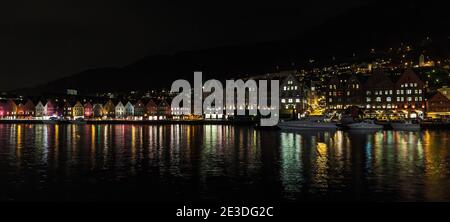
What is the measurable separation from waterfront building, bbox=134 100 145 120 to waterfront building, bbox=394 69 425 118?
2833 inches

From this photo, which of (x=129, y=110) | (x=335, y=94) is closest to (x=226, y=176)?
(x=335, y=94)

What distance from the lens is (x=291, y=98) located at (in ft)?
383

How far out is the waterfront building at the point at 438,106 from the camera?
99438mm

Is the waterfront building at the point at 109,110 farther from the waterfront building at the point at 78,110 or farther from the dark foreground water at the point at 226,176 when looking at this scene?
the dark foreground water at the point at 226,176

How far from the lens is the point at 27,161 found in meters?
29.8

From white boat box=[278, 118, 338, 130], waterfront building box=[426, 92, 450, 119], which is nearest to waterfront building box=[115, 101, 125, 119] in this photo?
white boat box=[278, 118, 338, 130]

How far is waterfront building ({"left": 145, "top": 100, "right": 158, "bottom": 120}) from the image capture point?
13950cm

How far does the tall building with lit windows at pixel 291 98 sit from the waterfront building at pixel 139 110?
1760 inches

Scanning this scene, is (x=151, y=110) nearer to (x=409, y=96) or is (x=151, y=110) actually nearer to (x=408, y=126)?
(x=409, y=96)

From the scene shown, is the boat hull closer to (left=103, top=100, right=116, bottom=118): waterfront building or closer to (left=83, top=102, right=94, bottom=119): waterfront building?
(left=103, top=100, right=116, bottom=118): waterfront building

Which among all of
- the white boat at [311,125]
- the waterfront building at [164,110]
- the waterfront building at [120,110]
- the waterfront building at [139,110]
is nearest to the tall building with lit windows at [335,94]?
the white boat at [311,125]
